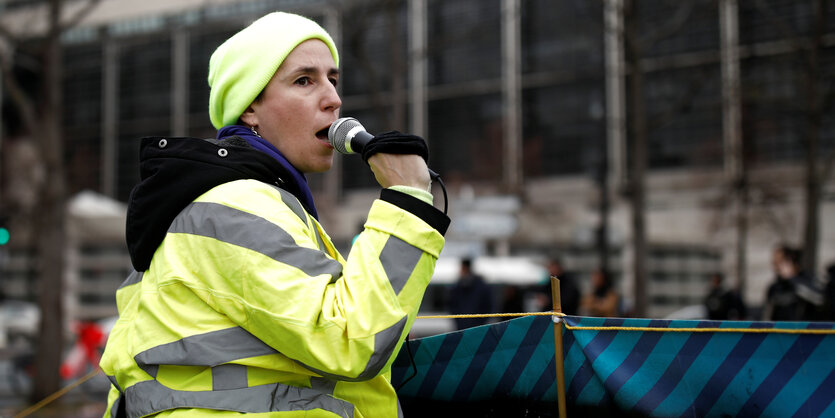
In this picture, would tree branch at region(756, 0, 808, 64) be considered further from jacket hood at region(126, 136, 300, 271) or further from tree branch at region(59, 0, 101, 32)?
jacket hood at region(126, 136, 300, 271)

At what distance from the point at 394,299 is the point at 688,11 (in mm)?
15464

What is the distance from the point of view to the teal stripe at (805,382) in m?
1.77

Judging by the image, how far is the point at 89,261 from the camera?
126 ft

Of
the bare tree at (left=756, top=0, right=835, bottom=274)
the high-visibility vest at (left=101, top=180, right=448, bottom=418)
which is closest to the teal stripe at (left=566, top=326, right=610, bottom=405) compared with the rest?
the high-visibility vest at (left=101, top=180, right=448, bottom=418)

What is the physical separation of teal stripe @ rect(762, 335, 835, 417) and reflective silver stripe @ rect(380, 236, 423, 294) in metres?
0.95

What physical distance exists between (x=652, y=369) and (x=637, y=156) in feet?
45.5

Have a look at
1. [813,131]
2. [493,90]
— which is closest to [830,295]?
[813,131]

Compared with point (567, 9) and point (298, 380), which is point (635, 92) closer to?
point (298, 380)

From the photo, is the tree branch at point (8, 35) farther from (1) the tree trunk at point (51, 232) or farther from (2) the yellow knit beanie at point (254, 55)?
(2) the yellow knit beanie at point (254, 55)

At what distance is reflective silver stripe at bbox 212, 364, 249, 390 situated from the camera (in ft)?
5.41

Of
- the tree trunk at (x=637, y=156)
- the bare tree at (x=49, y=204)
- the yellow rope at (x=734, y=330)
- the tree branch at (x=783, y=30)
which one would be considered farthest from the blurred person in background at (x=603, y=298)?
the yellow rope at (x=734, y=330)

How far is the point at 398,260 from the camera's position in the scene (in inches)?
62.4

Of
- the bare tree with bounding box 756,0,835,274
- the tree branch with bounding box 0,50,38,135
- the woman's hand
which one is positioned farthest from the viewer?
the bare tree with bounding box 756,0,835,274

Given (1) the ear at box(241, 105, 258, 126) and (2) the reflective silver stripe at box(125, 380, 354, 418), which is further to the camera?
(1) the ear at box(241, 105, 258, 126)
